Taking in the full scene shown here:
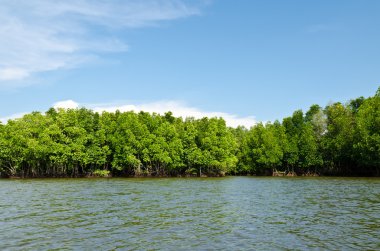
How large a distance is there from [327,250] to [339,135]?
322ft

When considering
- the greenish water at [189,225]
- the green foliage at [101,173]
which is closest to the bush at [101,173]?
the green foliage at [101,173]

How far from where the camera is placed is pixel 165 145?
109 metres

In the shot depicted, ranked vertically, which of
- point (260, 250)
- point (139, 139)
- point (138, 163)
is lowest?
point (260, 250)

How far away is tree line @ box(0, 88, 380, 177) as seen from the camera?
3930 inches

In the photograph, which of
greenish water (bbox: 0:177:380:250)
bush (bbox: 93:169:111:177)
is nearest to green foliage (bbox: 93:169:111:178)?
bush (bbox: 93:169:111:177)

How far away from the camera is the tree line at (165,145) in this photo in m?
99.8

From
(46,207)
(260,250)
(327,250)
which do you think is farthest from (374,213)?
(46,207)

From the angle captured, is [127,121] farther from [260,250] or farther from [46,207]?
[260,250]

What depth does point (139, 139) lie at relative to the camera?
108562 millimetres

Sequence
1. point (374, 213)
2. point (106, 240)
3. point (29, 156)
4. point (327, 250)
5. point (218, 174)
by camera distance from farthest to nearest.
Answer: point (218, 174) → point (29, 156) → point (374, 213) → point (106, 240) → point (327, 250)

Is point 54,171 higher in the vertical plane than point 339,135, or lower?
lower

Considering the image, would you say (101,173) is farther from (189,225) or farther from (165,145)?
(189,225)

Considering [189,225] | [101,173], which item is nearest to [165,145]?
[101,173]

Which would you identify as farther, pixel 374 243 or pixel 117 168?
pixel 117 168
